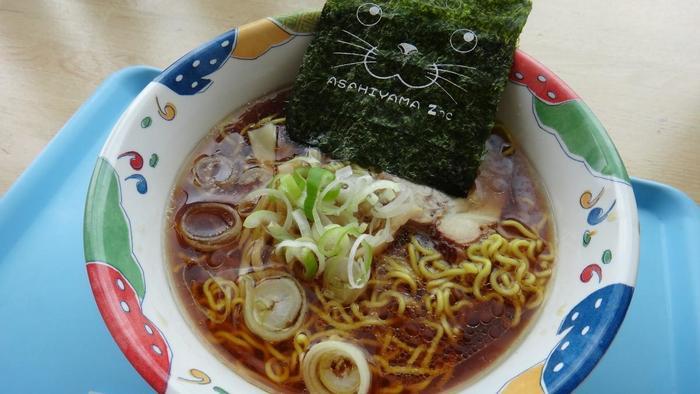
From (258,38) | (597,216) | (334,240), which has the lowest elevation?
(334,240)

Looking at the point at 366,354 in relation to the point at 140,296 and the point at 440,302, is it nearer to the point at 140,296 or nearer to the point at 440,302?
the point at 440,302

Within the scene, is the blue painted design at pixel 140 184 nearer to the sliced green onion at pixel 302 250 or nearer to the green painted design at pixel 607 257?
the sliced green onion at pixel 302 250

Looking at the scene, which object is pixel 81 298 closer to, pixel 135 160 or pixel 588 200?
pixel 135 160

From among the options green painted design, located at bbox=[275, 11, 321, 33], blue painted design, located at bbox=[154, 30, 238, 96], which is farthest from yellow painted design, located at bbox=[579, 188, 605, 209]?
blue painted design, located at bbox=[154, 30, 238, 96]

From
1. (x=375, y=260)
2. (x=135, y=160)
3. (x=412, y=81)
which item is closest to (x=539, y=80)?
(x=412, y=81)

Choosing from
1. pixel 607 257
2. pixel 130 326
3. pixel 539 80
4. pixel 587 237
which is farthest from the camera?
pixel 539 80

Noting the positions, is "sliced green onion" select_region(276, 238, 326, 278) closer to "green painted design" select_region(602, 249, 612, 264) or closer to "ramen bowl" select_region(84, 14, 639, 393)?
"ramen bowl" select_region(84, 14, 639, 393)

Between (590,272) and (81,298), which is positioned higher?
(590,272)
